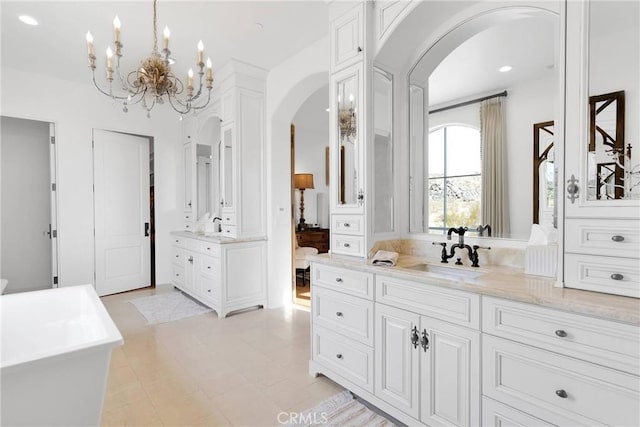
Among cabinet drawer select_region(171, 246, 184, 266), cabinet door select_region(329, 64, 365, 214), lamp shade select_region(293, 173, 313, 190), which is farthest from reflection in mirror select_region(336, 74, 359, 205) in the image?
lamp shade select_region(293, 173, 313, 190)

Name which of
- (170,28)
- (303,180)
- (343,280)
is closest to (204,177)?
(303,180)

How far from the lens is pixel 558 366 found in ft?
4.28

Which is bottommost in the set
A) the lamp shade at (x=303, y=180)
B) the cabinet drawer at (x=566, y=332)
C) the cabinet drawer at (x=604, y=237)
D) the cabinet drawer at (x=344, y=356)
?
the cabinet drawer at (x=344, y=356)

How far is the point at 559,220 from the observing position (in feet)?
5.08

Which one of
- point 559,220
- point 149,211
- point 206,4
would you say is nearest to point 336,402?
point 559,220

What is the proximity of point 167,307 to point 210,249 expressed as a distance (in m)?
0.99

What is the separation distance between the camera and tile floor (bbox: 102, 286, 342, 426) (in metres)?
2.04

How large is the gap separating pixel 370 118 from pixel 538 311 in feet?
5.26

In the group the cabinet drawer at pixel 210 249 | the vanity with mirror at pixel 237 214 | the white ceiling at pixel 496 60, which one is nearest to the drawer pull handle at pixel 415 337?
the white ceiling at pixel 496 60

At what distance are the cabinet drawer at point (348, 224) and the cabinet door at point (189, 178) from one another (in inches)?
135

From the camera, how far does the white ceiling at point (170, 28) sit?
2.70 metres

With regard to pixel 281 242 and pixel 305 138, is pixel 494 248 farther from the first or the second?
pixel 305 138

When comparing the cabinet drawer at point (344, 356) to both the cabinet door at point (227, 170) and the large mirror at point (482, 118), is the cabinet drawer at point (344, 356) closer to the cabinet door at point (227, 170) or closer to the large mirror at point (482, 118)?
the large mirror at point (482, 118)

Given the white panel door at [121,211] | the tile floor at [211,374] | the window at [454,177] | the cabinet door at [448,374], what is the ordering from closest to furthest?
the cabinet door at [448,374] < the tile floor at [211,374] < the window at [454,177] < the white panel door at [121,211]
